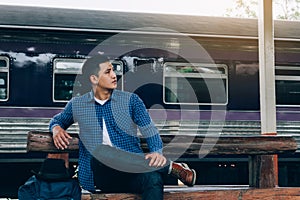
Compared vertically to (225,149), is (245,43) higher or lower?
higher

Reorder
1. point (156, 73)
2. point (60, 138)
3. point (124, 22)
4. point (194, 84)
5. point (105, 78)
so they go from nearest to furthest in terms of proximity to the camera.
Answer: point (60, 138) → point (105, 78) → point (156, 73) → point (194, 84) → point (124, 22)

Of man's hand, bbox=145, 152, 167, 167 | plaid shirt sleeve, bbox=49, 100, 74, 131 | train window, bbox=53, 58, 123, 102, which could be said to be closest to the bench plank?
plaid shirt sleeve, bbox=49, 100, 74, 131

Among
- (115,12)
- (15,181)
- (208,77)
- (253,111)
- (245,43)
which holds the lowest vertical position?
(15,181)

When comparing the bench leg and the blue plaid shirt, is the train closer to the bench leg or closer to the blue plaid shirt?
the bench leg

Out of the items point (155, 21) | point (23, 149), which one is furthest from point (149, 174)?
point (155, 21)

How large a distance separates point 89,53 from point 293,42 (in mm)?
2990

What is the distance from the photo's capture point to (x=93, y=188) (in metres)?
3.93

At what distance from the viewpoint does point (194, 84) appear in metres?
7.70

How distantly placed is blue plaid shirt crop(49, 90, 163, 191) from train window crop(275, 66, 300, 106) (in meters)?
4.56

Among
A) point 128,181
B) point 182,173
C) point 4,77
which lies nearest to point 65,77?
point 4,77

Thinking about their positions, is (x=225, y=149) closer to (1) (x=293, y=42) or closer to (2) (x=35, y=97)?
(2) (x=35, y=97)

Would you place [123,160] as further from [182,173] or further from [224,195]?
[224,195]

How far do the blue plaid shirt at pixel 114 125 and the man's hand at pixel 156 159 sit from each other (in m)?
0.07

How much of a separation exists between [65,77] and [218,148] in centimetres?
370
